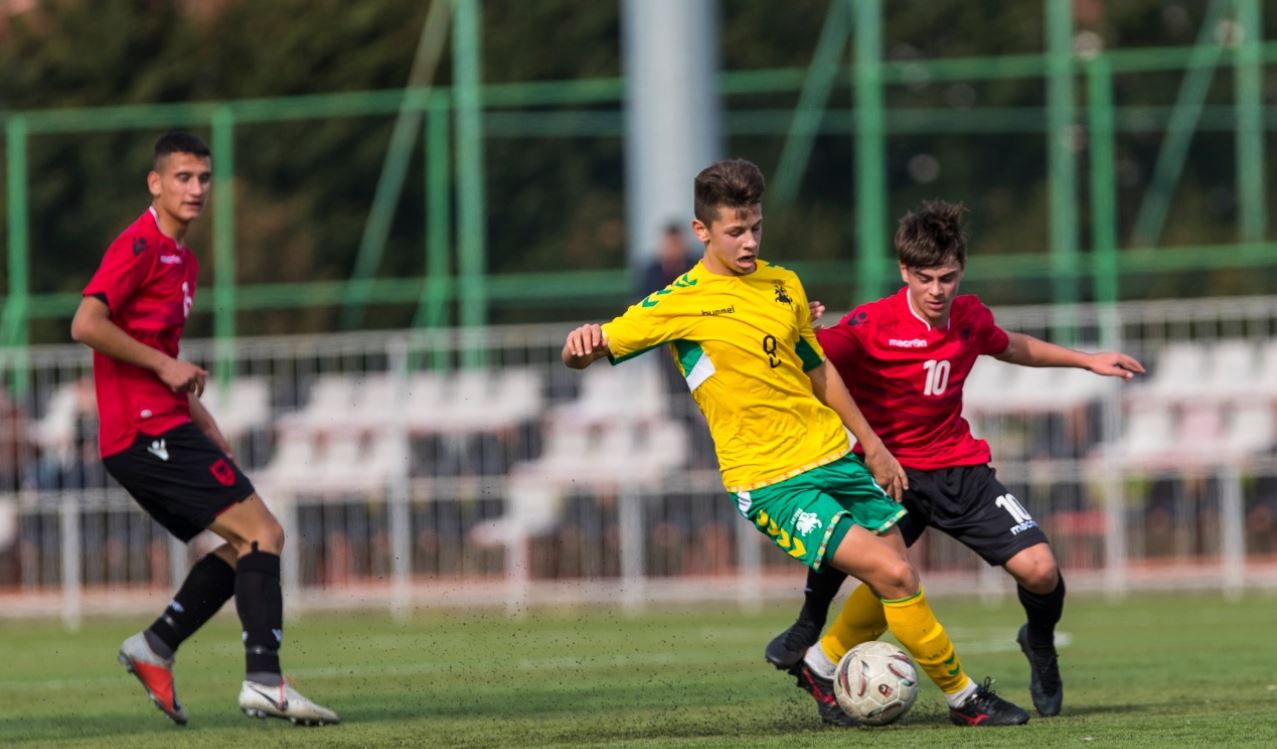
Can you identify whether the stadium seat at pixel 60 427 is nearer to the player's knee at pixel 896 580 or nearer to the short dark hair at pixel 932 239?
the short dark hair at pixel 932 239

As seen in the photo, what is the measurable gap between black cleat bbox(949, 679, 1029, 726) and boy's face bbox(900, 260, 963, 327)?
1.25 metres

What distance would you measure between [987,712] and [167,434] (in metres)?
2.99

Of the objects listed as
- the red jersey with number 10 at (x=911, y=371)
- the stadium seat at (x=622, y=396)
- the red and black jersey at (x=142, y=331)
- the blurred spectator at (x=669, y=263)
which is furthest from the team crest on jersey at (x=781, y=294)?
the stadium seat at (x=622, y=396)

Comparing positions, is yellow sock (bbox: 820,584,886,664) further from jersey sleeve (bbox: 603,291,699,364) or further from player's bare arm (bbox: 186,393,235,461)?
player's bare arm (bbox: 186,393,235,461)

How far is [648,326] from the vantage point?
755cm

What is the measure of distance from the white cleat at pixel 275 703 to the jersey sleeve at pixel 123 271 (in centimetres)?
140

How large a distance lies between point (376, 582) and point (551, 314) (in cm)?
640

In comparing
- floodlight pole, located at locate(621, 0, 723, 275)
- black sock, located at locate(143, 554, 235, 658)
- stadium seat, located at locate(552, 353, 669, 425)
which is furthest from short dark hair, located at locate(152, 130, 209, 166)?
floodlight pole, located at locate(621, 0, 723, 275)

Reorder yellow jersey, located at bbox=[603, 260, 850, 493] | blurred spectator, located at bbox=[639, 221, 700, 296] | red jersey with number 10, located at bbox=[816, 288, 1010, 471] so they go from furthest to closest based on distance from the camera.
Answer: blurred spectator, located at bbox=[639, 221, 700, 296]
red jersey with number 10, located at bbox=[816, 288, 1010, 471]
yellow jersey, located at bbox=[603, 260, 850, 493]

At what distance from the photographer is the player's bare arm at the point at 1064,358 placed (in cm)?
822

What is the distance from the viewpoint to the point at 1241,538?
1570 cm

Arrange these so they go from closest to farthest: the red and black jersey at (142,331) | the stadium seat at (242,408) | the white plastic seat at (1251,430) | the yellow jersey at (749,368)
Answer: the yellow jersey at (749,368) < the red and black jersey at (142,331) < the white plastic seat at (1251,430) < the stadium seat at (242,408)

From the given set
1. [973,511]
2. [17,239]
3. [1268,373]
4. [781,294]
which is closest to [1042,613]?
[973,511]

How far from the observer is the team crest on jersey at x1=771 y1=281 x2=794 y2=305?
768cm
